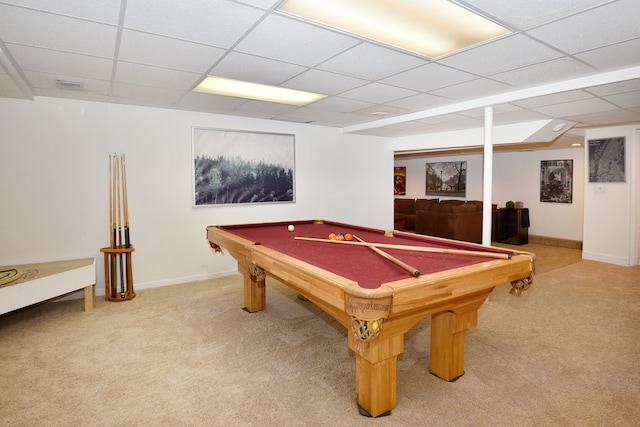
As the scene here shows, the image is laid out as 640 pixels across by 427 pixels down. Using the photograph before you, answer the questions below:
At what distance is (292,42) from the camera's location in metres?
2.40

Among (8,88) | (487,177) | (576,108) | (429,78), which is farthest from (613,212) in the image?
(8,88)

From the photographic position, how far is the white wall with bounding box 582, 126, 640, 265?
217 inches

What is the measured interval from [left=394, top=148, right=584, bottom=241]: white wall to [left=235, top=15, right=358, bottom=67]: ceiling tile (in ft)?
22.8

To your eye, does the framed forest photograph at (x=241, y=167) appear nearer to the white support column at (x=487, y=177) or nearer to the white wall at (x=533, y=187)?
the white support column at (x=487, y=177)

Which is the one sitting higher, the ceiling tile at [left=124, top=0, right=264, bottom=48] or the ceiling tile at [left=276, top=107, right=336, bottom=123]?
the ceiling tile at [left=276, top=107, right=336, bottom=123]

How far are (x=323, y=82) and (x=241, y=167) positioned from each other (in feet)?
7.12

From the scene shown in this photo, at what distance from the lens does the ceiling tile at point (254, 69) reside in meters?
2.74

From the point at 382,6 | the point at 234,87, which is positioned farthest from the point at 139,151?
the point at 382,6

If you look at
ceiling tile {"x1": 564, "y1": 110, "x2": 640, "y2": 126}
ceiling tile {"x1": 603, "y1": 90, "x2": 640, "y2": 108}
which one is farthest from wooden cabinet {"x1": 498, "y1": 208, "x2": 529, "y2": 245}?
ceiling tile {"x1": 603, "y1": 90, "x2": 640, "y2": 108}

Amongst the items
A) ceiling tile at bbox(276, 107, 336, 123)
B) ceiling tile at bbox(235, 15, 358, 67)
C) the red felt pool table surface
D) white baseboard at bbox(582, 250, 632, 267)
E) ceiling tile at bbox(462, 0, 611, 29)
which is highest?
ceiling tile at bbox(276, 107, 336, 123)

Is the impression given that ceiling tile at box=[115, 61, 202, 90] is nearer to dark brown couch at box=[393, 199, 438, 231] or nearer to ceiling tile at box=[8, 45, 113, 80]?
ceiling tile at box=[8, 45, 113, 80]

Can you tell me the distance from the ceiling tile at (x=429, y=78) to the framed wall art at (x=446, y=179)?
6636 millimetres

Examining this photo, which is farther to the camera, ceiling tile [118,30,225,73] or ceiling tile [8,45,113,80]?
ceiling tile [8,45,113,80]

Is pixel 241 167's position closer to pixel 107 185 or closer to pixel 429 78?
→ pixel 107 185
